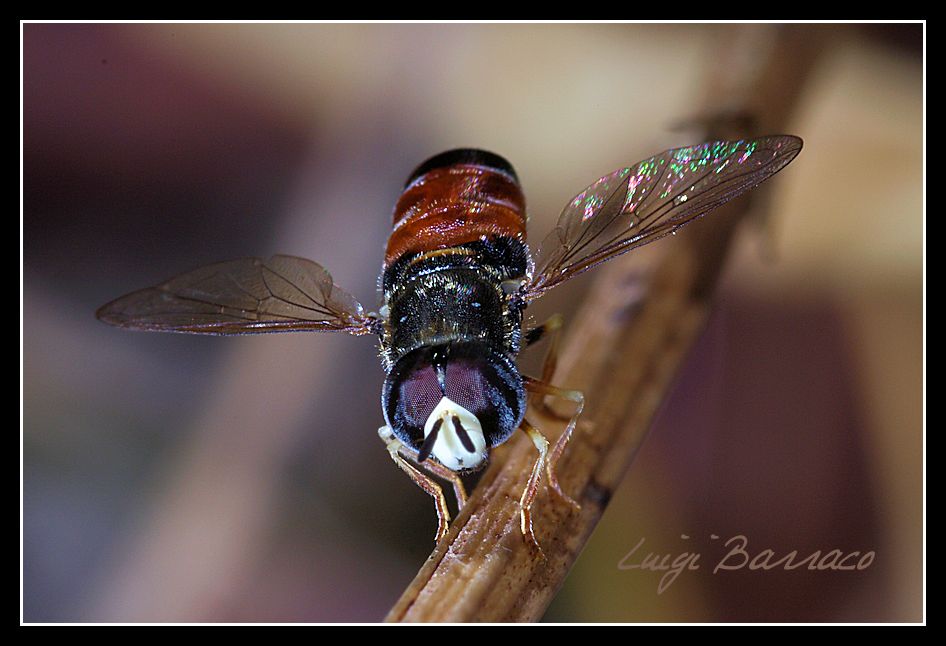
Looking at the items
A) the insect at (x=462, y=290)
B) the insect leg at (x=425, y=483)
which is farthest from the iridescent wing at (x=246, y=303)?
the insect leg at (x=425, y=483)

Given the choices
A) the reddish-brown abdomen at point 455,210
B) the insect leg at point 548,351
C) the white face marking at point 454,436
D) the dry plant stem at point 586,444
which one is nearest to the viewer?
the dry plant stem at point 586,444

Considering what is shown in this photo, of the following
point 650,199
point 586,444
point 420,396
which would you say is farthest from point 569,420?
point 650,199

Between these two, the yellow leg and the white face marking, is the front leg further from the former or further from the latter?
the yellow leg

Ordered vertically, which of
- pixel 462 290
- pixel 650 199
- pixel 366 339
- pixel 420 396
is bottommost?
pixel 366 339

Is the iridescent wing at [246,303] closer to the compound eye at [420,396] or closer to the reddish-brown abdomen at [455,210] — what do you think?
the reddish-brown abdomen at [455,210]

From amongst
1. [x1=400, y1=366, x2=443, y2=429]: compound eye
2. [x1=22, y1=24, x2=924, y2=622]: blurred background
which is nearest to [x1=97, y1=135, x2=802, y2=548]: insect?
[x1=400, y1=366, x2=443, y2=429]: compound eye

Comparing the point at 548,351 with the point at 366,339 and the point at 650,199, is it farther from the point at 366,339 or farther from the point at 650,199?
the point at 366,339

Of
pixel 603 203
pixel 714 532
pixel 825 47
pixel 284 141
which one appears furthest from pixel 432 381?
pixel 825 47
